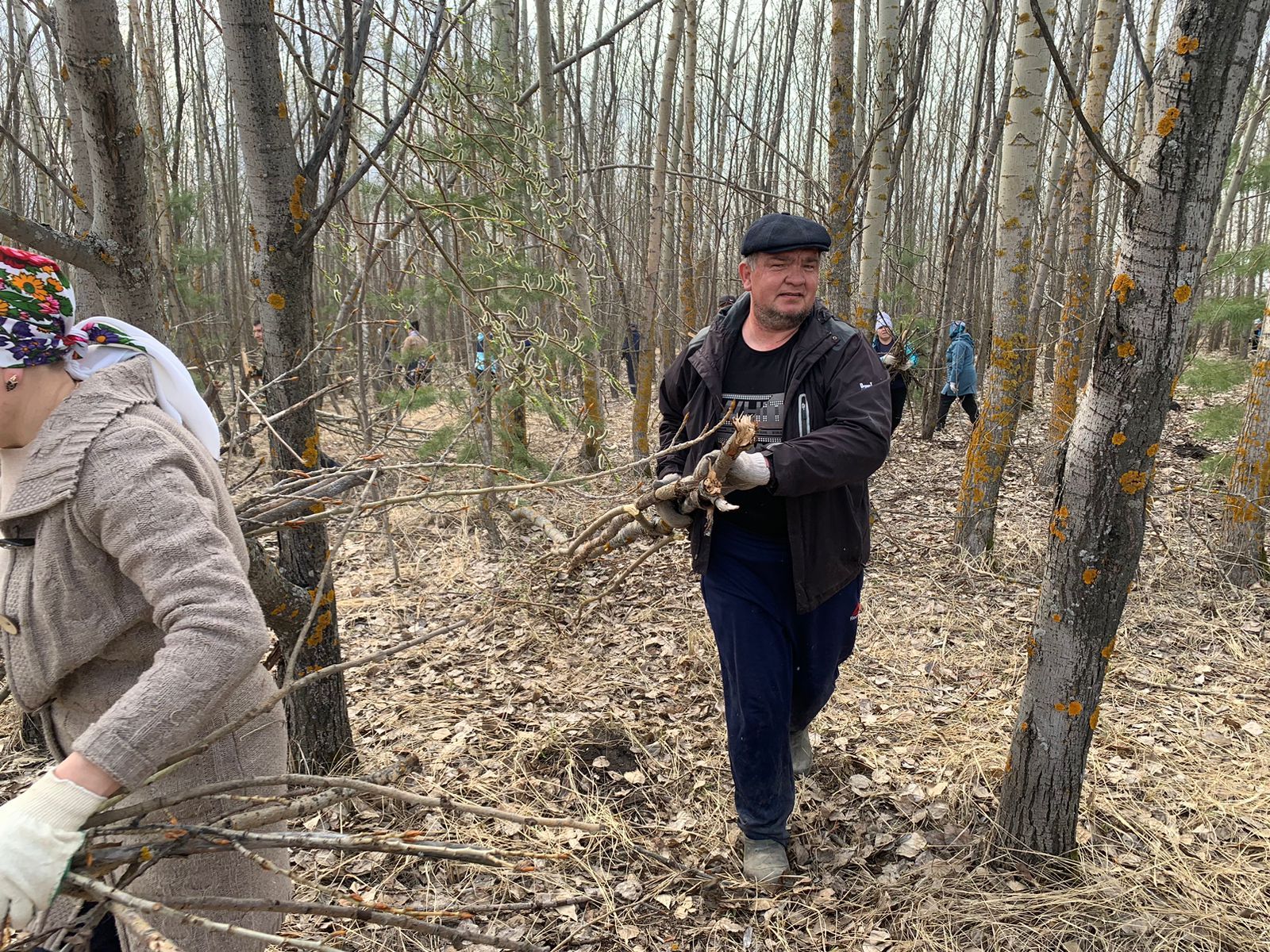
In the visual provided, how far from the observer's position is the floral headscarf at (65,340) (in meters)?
1.22

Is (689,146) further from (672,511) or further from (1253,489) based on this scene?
(672,511)

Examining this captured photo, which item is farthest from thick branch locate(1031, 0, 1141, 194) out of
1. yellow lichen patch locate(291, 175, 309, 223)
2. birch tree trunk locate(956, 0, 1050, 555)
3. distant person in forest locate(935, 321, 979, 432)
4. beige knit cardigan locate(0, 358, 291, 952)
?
distant person in forest locate(935, 321, 979, 432)

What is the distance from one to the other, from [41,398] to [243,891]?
0.94m

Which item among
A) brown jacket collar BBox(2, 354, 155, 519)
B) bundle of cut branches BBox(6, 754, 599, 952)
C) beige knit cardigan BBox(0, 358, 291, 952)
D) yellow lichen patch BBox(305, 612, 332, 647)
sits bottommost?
yellow lichen patch BBox(305, 612, 332, 647)

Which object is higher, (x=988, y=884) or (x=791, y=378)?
(x=791, y=378)

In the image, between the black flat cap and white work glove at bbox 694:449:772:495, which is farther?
the black flat cap

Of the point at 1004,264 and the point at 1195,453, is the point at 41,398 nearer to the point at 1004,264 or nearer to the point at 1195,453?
the point at 1004,264

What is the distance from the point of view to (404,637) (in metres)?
4.83

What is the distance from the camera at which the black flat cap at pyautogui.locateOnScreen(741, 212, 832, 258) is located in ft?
A: 7.62

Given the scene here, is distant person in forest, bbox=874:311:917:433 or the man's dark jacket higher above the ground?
the man's dark jacket

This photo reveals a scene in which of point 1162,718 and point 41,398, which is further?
point 1162,718

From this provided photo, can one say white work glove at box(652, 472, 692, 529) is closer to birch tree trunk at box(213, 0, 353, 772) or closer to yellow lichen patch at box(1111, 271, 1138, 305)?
birch tree trunk at box(213, 0, 353, 772)

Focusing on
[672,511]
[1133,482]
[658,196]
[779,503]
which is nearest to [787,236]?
[779,503]

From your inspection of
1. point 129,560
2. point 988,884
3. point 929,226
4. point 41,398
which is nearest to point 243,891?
point 129,560
